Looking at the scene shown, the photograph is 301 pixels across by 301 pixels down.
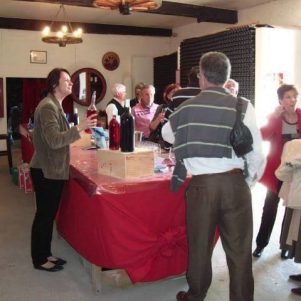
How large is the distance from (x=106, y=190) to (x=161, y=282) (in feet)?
2.84

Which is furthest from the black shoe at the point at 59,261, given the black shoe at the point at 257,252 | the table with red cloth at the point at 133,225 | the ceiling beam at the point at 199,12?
the ceiling beam at the point at 199,12

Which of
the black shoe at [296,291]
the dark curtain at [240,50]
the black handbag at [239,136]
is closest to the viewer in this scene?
the black handbag at [239,136]

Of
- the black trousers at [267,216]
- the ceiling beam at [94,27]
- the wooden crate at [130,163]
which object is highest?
the ceiling beam at [94,27]

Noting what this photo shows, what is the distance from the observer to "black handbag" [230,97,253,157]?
2.08m

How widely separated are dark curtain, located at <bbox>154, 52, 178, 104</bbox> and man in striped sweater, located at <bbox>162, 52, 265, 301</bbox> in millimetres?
7241

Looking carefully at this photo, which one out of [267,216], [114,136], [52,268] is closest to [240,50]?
[267,216]

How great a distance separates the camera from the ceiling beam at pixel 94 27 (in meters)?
8.73

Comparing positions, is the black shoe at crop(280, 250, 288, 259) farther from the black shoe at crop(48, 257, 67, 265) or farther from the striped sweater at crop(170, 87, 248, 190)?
the black shoe at crop(48, 257, 67, 265)

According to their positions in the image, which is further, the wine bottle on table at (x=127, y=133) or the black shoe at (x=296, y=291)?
the black shoe at (x=296, y=291)

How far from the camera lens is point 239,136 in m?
2.08

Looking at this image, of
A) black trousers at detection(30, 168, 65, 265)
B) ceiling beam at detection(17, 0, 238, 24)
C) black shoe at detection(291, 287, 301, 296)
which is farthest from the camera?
ceiling beam at detection(17, 0, 238, 24)

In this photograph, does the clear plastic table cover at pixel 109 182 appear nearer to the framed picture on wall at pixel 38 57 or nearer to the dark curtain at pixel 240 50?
the dark curtain at pixel 240 50

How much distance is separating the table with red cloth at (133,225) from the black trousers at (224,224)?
1.25ft

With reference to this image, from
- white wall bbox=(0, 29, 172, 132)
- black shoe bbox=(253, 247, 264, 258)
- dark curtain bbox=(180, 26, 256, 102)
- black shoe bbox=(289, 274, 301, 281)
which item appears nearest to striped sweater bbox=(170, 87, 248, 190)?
black shoe bbox=(289, 274, 301, 281)
